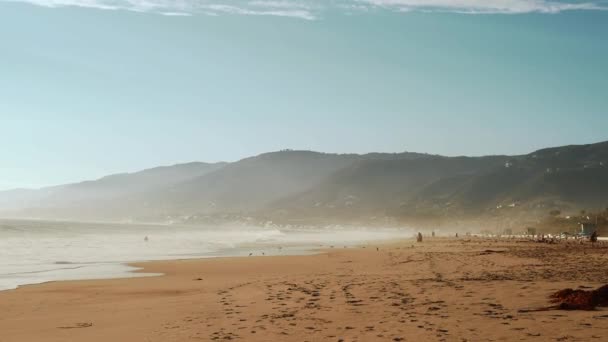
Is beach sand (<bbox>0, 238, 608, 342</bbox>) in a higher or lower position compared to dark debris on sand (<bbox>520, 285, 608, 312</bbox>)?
lower

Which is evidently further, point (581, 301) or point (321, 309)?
point (321, 309)

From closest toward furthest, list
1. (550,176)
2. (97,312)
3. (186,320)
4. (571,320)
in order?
(571,320) → (186,320) → (97,312) → (550,176)

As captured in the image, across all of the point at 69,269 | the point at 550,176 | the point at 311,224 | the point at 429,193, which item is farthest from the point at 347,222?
the point at 69,269

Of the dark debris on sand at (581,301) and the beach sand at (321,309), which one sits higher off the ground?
the dark debris on sand at (581,301)

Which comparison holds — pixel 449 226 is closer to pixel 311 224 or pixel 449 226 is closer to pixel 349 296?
pixel 311 224

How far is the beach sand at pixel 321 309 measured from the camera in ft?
32.6

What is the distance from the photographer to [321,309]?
12609 millimetres

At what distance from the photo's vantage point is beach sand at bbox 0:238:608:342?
9.95 meters

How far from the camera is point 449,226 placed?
138125 mm

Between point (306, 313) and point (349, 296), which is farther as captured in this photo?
point (349, 296)

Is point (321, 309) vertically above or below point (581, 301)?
below

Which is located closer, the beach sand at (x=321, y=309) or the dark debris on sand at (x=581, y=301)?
the beach sand at (x=321, y=309)

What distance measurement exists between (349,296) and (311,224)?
171m

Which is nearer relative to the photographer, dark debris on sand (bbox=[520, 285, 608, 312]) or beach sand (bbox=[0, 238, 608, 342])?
beach sand (bbox=[0, 238, 608, 342])
